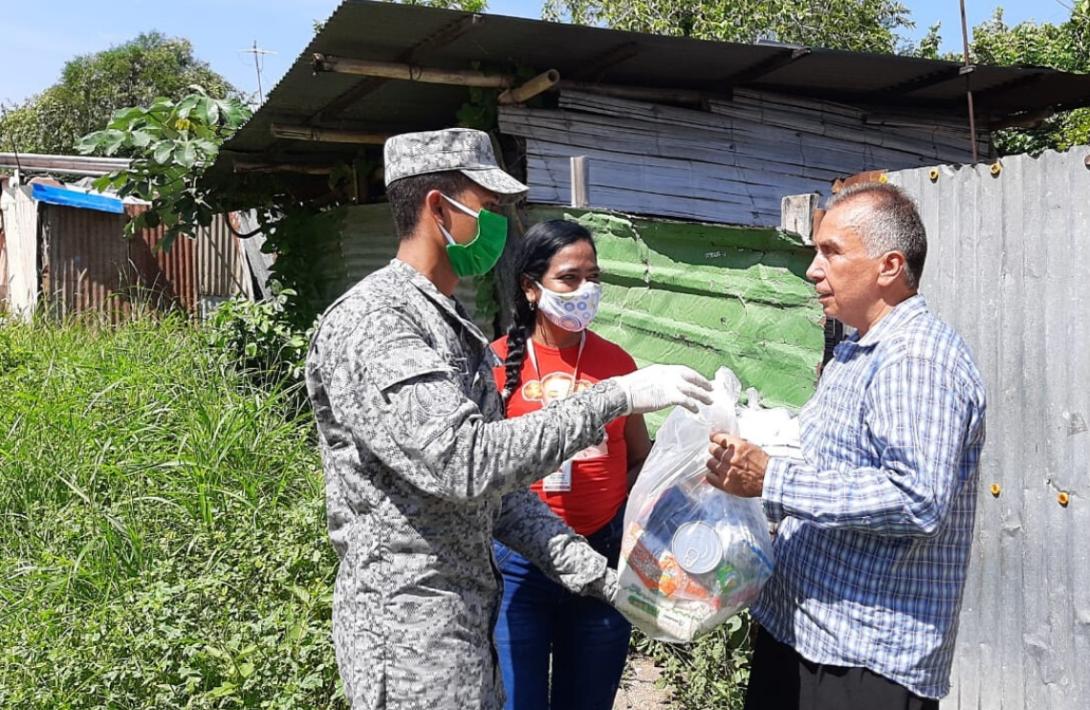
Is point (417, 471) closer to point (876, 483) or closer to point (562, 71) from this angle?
point (876, 483)

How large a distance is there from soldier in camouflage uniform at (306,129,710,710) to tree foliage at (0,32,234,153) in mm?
27419

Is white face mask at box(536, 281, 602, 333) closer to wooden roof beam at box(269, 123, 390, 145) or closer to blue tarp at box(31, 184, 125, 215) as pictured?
wooden roof beam at box(269, 123, 390, 145)

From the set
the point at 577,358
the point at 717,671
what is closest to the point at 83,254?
the point at 717,671

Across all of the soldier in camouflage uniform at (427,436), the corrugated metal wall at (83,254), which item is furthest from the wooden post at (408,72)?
the corrugated metal wall at (83,254)

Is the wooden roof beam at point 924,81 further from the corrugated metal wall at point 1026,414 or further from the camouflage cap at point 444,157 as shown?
the camouflage cap at point 444,157

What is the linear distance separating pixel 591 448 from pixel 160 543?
2.59m

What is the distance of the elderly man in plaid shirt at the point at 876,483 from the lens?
1.89 m

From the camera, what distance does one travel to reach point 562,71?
577cm

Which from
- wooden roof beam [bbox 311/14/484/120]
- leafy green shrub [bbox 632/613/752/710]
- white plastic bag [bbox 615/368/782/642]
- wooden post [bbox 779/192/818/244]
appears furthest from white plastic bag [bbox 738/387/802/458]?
wooden roof beam [bbox 311/14/484/120]

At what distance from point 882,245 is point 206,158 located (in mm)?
6632

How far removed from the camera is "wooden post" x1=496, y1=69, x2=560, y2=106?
535 centimetres

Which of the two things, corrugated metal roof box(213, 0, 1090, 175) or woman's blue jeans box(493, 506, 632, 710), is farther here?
corrugated metal roof box(213, 0, 1090, 175)

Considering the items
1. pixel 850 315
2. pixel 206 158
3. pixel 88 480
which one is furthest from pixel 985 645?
pixel 206 158

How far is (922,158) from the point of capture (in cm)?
685
